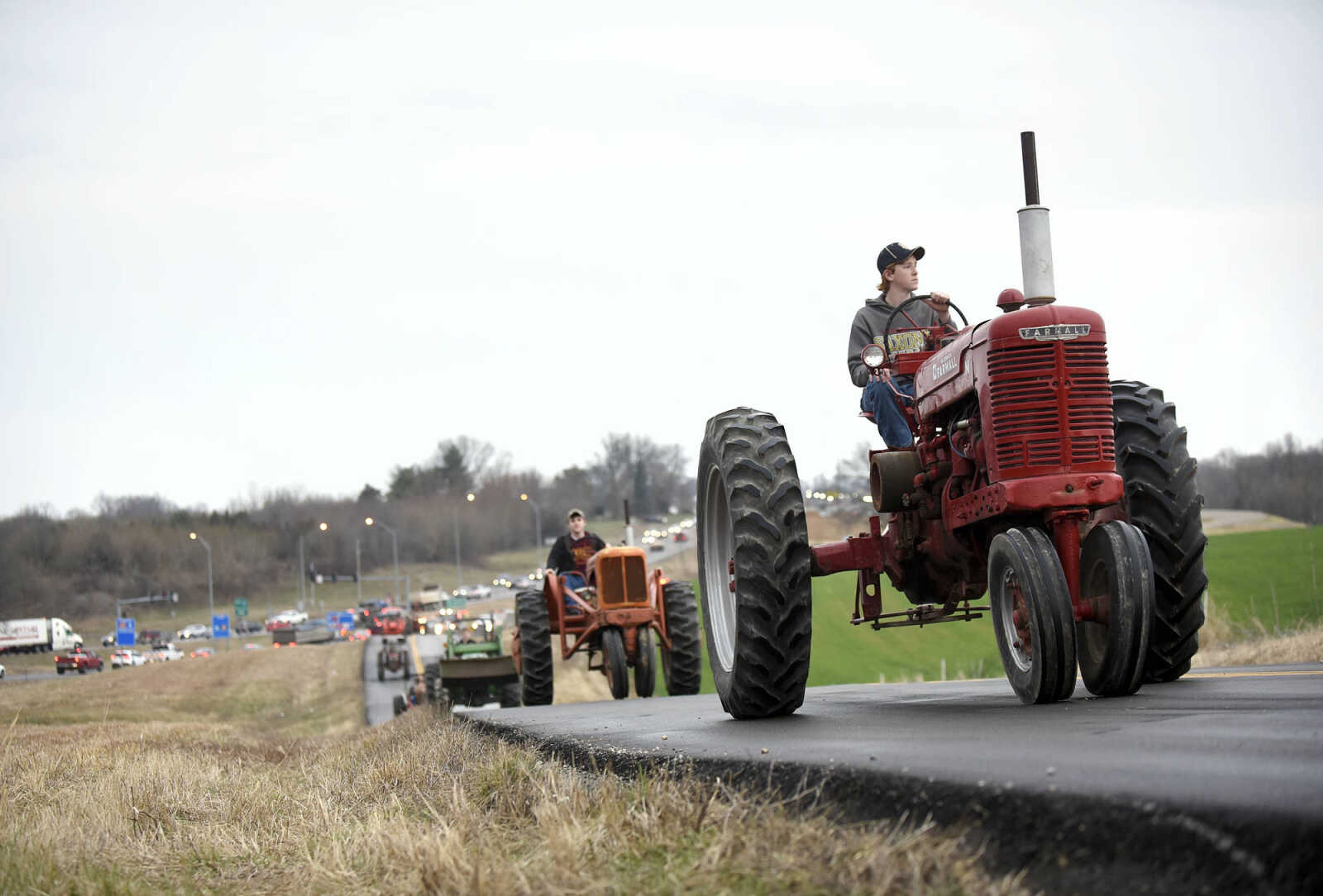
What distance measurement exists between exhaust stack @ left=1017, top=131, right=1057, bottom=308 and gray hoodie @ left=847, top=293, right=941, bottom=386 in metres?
1.67

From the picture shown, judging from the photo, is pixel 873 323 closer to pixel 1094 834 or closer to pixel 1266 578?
pixel 1094 834

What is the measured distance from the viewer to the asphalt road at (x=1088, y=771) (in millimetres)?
2262

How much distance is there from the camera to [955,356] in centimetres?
626

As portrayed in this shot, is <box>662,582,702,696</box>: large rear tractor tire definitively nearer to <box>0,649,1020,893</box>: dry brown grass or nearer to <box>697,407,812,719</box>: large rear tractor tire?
<box>0,649,1020,893</box>: dry brown grass

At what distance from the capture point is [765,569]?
5914 millimetres

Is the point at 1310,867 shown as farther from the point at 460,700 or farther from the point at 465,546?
the point at 465,546

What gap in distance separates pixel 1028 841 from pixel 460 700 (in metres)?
23.8

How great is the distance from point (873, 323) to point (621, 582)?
9.42 meters

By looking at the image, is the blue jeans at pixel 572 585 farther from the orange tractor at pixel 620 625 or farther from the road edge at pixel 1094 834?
the road edge at pixel 1094 834

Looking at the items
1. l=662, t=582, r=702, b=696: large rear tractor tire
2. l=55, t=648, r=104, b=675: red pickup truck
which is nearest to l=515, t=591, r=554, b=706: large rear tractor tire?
l=662, t=582, r=702, b=696: large rear tractor tire

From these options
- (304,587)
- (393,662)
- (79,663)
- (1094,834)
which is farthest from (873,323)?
(304,587)

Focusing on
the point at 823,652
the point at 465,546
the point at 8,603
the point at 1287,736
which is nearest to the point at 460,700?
the point at 823,652

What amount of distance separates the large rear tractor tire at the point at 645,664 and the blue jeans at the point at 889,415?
963 cm

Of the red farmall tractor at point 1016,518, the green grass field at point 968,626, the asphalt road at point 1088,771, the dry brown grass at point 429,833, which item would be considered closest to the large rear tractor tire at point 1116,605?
the red farmall tractor at point 1016,518
